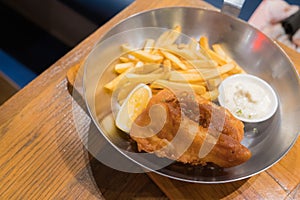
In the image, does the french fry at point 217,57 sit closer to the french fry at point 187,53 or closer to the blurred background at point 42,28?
the french fry at point 187,53

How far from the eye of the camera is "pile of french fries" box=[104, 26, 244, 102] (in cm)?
123

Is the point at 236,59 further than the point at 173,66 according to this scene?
Yes

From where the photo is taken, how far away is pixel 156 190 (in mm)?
1104

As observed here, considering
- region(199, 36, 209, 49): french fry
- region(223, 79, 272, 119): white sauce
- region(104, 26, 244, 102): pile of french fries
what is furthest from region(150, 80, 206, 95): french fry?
region(199, 36, 209, 49): french fry

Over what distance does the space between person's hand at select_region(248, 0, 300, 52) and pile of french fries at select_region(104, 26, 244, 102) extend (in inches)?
26.2

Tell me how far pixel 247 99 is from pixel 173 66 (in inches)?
11.4

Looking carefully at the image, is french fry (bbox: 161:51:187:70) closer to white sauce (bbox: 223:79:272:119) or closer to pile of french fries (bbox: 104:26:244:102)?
pile of french fries (bbox: 104:26:244:102)

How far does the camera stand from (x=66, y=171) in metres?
1.12

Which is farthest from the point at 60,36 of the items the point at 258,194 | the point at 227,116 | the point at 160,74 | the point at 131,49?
the point at 258,194

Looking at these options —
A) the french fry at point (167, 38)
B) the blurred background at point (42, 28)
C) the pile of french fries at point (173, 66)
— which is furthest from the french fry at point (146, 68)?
the blurred background at point (42, 28)

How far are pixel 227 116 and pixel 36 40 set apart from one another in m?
1.43

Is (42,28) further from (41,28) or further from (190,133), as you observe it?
(190,133)

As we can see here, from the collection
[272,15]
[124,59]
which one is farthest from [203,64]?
[272,15]

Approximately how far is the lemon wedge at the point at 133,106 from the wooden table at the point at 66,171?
0.15m
